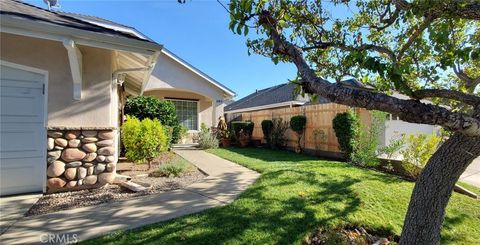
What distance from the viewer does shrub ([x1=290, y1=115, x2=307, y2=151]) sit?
39.8 feet

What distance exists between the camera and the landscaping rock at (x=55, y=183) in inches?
201

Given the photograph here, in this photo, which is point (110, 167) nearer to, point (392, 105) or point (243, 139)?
point (392, 105)

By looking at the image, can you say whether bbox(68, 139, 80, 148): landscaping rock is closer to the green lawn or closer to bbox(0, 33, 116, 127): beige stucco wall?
bbox(0, 33, 116, 127): beige stucco wall

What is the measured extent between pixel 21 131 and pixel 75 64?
1572mm

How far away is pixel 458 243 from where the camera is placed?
13.7 feet

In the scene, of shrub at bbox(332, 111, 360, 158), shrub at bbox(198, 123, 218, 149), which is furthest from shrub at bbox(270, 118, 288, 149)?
shrub at bbox(332, 111, 360, 158)

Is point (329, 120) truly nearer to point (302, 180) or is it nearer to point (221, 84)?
point (302, 180)

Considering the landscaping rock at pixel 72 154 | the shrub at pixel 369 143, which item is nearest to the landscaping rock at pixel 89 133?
the landscaping rock at pixel 72 154

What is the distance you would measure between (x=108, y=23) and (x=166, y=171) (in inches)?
418

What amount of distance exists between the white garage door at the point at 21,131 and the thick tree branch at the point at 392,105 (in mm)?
4870

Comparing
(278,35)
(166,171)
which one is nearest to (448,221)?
(278,35)

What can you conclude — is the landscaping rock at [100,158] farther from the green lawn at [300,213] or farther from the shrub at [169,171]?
the green lawn at [300,213]

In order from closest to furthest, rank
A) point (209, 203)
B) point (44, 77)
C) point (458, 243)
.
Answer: point (458, 243) → point (209, 203) → point (44, 77)

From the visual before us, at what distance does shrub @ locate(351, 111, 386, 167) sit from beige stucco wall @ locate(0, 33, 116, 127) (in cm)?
737
